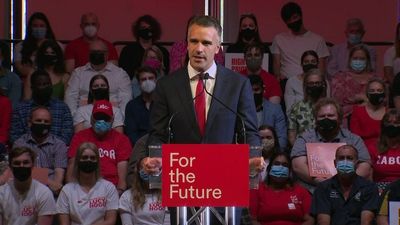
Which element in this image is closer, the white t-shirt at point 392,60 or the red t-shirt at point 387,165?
the red t-shirt at point 387,165

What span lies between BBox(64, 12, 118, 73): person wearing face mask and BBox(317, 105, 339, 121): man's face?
2853 mm

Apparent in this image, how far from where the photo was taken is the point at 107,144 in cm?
1082

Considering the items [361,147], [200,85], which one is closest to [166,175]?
[200,85]

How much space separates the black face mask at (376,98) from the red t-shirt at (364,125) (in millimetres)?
123

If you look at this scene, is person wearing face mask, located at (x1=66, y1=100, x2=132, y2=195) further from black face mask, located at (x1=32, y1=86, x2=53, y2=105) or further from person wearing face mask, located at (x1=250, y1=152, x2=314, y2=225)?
person wearing face mask, located at (x1=250, y1=152, x2=314, y2=225)

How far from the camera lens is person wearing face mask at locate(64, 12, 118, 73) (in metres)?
12.6

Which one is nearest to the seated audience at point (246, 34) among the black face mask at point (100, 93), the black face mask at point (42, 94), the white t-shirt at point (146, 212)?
the black face mask at point (100, 93)

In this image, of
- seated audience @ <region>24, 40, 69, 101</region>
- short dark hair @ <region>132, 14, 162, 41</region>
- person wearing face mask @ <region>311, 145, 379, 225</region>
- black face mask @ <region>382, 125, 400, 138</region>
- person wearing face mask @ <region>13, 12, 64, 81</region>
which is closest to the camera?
person wearing face mask @ <region>311, 145, 379, 225</region>

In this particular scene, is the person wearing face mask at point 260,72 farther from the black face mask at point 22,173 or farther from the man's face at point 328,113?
the black face mask at point 22,173

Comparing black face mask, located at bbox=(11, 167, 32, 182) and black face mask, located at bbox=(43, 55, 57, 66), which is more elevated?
black face mask, located at bbox=(43, 55, 57, 66)

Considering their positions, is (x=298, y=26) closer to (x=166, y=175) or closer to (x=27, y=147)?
(x=27, y=147)

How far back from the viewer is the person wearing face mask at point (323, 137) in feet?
34.3

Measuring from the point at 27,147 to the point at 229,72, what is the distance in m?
4.26

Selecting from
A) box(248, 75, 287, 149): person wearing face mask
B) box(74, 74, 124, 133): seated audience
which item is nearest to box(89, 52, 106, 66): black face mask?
box(74, 74, 124, 133): seated audience
